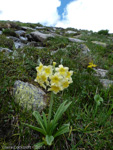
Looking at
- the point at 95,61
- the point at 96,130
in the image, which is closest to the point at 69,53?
the point at 95,61

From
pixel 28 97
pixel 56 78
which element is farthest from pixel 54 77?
pixel 28 97

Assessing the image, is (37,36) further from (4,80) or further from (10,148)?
(10,148)

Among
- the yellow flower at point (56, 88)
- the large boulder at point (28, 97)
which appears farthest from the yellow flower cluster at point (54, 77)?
the large boulder at point (28, 97)

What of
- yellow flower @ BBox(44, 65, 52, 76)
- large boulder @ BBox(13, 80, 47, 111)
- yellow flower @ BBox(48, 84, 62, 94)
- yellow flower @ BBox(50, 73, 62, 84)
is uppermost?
yellow flower @ BBox(44, 65, 52, 76)

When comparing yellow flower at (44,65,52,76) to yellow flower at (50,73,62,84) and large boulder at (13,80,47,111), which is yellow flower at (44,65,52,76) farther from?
large boulder at (13,80,47,111)

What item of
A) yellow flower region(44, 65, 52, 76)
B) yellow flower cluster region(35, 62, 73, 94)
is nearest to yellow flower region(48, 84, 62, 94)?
yellow flower cluster region(35, 62, 73, 94)

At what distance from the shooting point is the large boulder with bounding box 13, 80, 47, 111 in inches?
76.9

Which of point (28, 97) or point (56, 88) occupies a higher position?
point (56, 88)

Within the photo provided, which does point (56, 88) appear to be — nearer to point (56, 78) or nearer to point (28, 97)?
point (56, 78)

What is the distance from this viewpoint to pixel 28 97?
2.04m

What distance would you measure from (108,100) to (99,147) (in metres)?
1.16

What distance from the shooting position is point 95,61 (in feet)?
17.1

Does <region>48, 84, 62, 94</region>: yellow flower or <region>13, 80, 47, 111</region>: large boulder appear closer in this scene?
<region>48, 84, 62, 94</region>: yellow flower

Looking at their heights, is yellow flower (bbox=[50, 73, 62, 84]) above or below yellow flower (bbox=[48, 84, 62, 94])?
above
